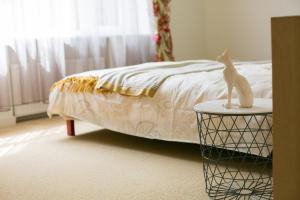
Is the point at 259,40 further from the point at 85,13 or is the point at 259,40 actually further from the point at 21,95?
the point at 21,95

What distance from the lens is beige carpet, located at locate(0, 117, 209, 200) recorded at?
1.85 metres

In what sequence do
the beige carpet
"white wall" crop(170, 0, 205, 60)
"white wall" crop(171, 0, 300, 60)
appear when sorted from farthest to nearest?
"white wall" crop(170, 0, 205, 60) < "white wall" crop(171, 0, 300, 60) < the beige carpet

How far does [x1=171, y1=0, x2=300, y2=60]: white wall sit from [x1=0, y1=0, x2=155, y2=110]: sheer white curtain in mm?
842

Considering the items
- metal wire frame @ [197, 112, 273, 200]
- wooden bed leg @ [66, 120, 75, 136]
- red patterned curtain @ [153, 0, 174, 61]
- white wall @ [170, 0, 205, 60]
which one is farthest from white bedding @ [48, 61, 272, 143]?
white wall @ [170, 0, 205, 60]

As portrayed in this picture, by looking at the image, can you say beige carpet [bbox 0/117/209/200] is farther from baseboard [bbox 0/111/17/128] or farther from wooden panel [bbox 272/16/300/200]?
wooden panel [bbox 272/16/300/200]

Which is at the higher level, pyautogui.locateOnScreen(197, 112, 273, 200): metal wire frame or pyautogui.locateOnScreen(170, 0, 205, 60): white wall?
pyautogui.locateOnScreen(170, 0, 205, 60): white wall

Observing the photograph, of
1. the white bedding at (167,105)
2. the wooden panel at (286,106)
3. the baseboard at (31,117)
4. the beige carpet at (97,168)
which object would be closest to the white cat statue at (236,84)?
the white bedding at (167,105)

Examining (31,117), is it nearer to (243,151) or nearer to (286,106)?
(243,151)

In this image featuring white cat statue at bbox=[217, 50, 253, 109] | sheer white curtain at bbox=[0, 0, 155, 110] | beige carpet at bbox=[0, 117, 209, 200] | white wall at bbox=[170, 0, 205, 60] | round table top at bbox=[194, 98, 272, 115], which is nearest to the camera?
round table top at bbox=[194, 98, 272, 115]

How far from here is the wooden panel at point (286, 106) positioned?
1088 millimetres

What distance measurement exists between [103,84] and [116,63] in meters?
1.53

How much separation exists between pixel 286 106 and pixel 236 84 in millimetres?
648

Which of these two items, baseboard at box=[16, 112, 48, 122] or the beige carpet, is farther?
baseboard at box=[16, 112, 48, 122]

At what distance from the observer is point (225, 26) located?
5090 mm
